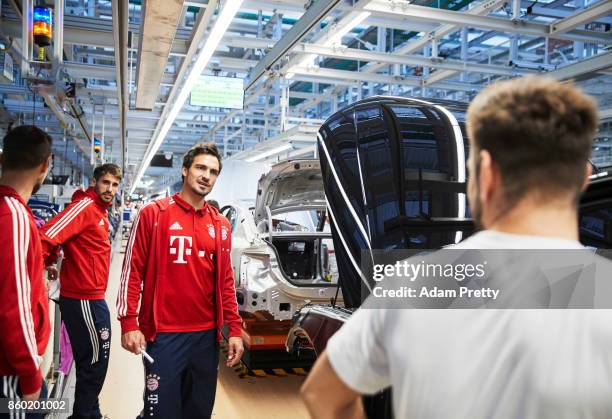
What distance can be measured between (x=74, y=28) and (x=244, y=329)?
4.06 m

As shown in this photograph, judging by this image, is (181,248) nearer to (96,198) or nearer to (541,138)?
(96,198)

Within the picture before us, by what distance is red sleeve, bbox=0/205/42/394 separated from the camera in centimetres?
193

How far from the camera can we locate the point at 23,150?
2.20 meters

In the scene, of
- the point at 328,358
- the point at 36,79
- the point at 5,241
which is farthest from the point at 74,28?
the point at 328,358

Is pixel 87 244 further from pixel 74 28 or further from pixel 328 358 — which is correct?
pixel 74 28

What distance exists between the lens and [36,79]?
5746mm

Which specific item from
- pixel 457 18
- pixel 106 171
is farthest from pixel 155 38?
pixel 457 18

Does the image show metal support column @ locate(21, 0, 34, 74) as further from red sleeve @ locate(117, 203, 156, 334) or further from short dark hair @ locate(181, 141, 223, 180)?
red sleeve @ locate(117, 203, 156, 334)

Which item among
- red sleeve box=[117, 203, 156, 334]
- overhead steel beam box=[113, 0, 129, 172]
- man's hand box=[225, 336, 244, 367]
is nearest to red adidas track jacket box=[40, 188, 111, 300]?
red sleeve box=[117, 203, 156, 334]

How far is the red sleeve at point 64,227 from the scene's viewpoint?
3.41m

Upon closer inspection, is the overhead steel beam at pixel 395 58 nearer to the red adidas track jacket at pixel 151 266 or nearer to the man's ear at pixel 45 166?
the red adidas track jacket at pixel 151 266

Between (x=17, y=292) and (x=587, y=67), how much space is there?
610cm


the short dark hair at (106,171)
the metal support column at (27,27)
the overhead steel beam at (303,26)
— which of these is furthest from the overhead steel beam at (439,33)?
the metal support column at (27,27)

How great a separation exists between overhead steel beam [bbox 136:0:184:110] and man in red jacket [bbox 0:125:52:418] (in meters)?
2.23
